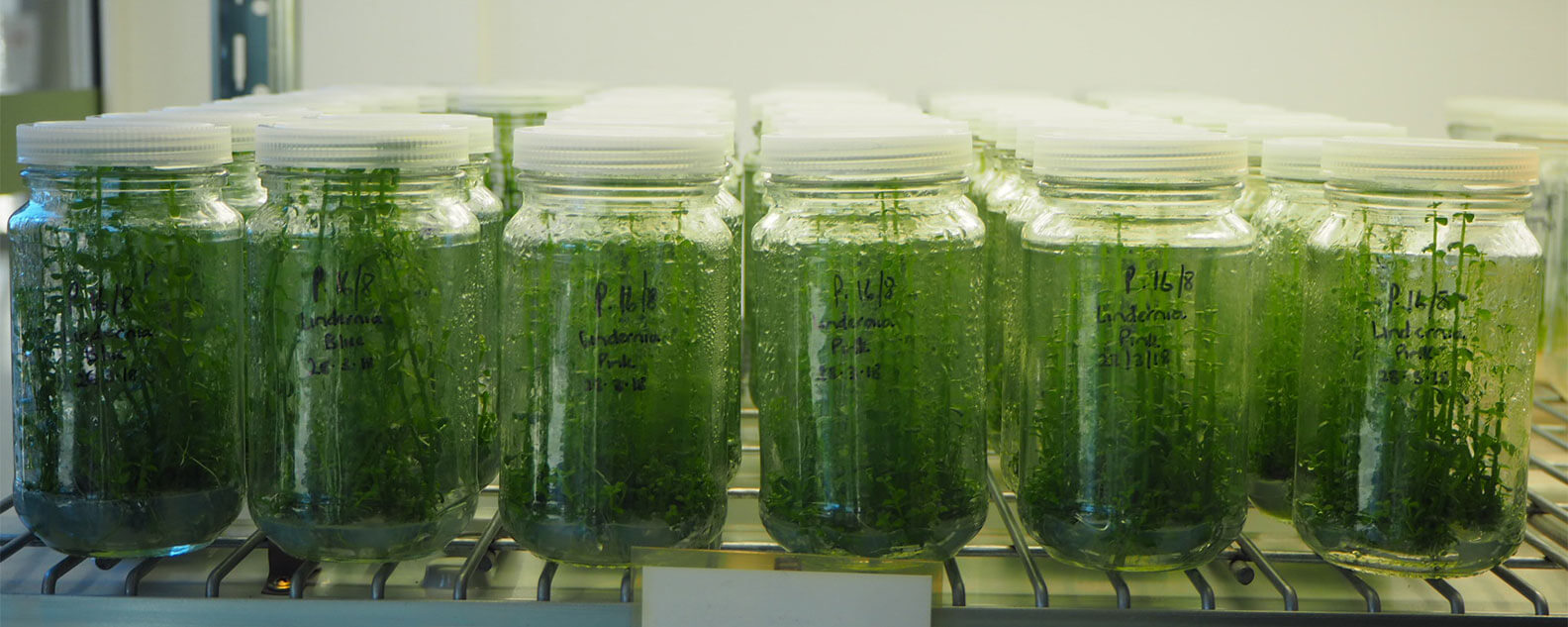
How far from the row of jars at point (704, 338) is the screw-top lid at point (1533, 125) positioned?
58 centimetres

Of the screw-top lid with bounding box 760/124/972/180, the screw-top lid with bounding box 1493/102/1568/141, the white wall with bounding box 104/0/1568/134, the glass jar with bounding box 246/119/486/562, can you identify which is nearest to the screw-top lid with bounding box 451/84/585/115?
the glass jar with bounding box 246/119/486/562

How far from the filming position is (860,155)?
742mm

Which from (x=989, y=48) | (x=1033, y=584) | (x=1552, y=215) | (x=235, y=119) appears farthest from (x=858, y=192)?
(x=989, y=48)

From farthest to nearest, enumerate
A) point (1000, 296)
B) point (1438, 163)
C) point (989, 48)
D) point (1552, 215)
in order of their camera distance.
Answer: point (989, 48) → point (1552, 215) → point (1000, 296) → point (1438, 163)

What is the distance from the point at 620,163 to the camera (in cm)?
73

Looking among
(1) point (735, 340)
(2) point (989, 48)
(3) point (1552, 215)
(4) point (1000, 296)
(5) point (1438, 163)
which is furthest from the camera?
(2) point (989, 48)

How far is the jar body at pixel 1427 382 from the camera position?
74 centimetres

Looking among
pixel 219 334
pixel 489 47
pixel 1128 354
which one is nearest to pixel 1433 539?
pixel 1128 354

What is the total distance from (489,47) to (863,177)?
1.91m

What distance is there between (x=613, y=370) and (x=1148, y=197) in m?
0.33

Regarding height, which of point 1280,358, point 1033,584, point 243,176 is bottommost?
point 1033,584

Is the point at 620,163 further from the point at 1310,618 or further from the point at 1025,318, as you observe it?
the point at 1310,618

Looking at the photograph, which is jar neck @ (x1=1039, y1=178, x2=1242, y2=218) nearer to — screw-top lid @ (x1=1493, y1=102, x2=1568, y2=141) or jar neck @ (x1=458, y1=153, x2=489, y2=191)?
jar neck @ (x1=458, y1=153, x2=489, y2=191)

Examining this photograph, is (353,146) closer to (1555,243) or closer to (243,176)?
(243,176)
